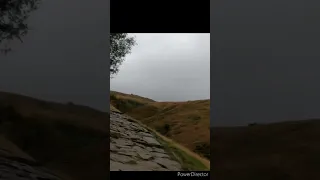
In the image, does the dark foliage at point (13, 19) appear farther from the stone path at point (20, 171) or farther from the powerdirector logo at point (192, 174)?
the powerdirector logo at point (192, 174)

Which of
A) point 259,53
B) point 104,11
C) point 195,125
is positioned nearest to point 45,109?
point 104,11

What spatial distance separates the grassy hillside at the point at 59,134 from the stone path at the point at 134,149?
0.13 meters

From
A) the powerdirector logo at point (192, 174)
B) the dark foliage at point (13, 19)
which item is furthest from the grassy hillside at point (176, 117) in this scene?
the dark foliage at point (13, 19)

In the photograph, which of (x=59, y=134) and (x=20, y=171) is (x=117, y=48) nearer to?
(x=59, y=134)

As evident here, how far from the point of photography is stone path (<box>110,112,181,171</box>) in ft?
17.8

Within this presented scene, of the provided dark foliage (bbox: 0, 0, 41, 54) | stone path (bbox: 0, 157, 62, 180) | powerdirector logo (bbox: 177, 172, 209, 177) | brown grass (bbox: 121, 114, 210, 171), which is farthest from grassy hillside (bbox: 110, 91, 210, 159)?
dark foliage (bbox: 0, 0, 41, 54)

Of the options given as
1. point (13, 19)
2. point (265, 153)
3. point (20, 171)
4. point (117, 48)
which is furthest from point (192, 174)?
point (13, 19)

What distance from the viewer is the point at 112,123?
546cm

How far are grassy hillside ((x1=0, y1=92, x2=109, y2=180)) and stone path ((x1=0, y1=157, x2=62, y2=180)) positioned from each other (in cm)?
12

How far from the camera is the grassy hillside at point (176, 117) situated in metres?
5.40

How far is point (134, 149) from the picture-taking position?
5.48 metres

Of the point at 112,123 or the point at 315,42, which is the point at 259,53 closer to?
the point at 315,42

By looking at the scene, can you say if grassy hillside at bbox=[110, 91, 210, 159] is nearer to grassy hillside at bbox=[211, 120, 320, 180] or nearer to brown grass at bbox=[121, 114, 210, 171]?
brown grass at bbox=[121, 114, 210, 171]

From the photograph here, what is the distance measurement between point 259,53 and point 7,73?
3.71 metres
